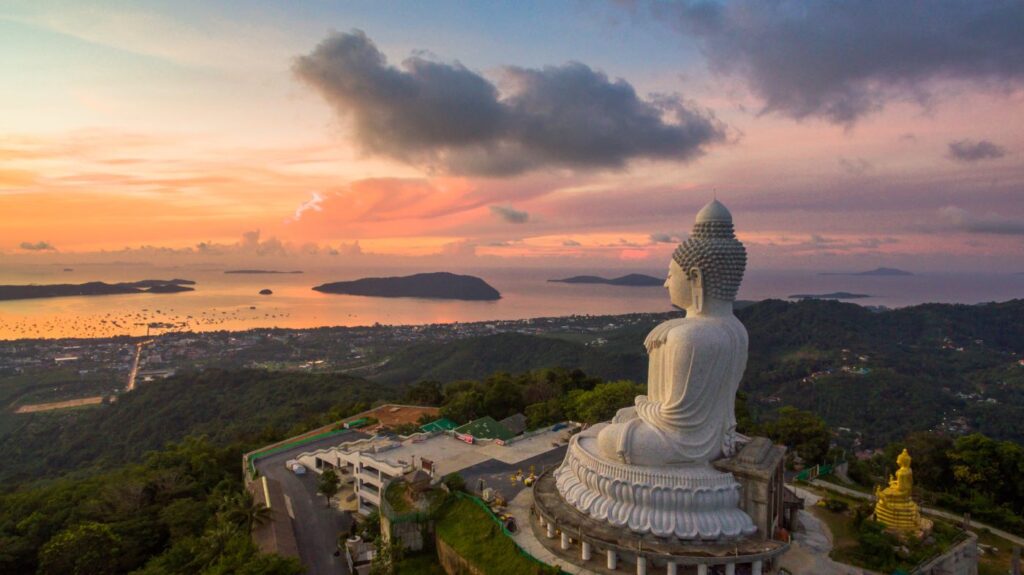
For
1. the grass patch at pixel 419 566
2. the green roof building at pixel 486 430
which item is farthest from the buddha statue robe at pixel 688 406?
the green roof building at pixel 486 430

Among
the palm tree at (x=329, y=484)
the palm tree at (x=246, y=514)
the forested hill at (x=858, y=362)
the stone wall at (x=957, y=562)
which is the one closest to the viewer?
the stone wall at (x=957, y=562)

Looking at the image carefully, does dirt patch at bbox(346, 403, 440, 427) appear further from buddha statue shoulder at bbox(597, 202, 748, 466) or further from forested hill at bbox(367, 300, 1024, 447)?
forested hill at bbox(367, 300, 1024, 447)

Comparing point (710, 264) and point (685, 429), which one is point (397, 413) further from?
point (710, 264)

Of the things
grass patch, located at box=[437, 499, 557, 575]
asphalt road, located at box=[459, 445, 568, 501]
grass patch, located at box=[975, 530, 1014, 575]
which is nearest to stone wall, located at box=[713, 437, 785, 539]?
grass patch, located at box=[437, 499, 557, 575]

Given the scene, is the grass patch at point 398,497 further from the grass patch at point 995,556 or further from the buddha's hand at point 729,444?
the grass patch at point 995,556

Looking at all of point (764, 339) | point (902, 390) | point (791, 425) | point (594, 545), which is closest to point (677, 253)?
point (594, 545)
